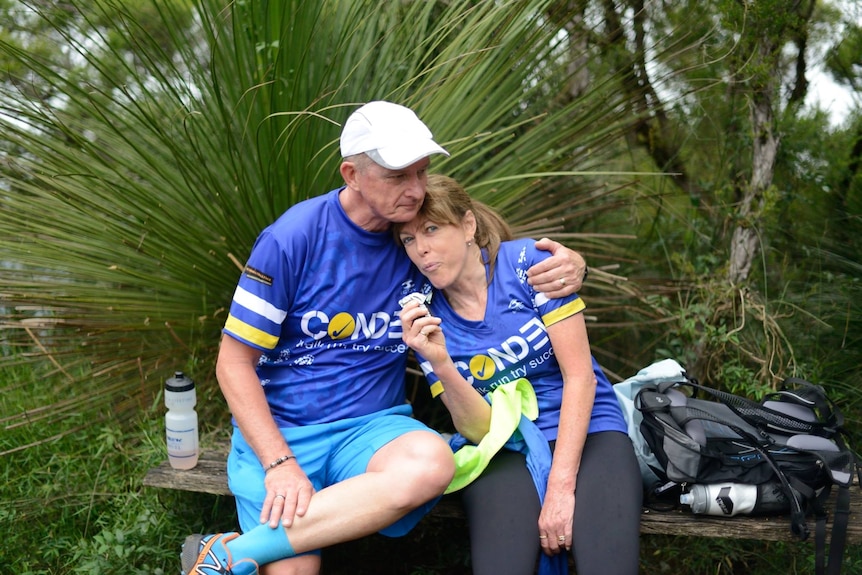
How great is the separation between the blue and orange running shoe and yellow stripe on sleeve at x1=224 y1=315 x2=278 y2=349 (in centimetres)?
52

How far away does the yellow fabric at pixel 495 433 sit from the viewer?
8.14ft

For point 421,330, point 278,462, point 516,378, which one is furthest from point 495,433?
point 278,462

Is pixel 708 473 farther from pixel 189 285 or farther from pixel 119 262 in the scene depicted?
pixel 119 262

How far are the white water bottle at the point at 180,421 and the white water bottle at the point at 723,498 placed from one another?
153cm

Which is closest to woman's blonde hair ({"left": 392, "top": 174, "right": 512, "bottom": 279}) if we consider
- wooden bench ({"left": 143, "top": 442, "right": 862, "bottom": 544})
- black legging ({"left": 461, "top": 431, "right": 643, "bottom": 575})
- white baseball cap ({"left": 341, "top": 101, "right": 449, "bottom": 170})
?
white baseball cap ({"left": 341, "top": 101, "right": 449, "bottom": 170})

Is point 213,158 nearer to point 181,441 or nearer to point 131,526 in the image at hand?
point 181,441

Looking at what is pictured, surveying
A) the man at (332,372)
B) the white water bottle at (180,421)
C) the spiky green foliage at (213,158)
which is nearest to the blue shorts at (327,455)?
the man at (332,372)

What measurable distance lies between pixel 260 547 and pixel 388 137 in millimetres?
1133

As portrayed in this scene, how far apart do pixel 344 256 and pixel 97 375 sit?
4.23 ft

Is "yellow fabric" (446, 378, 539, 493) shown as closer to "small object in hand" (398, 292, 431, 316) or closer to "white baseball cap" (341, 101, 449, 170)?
"small object in hand" (398, 292, 431, 316)

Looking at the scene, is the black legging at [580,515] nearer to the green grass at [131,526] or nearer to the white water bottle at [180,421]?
the green grass at [131,526]

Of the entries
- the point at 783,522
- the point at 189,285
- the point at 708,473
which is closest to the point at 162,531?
the point at 189,285

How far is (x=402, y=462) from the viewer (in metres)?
2.35

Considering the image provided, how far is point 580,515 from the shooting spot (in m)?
2.38
